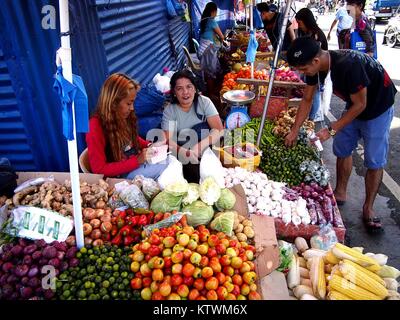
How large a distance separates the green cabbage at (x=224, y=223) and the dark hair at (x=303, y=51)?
1616 millimetres

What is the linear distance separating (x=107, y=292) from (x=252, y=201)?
5.56ft

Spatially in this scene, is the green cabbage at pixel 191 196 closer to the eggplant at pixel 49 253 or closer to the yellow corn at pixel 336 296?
the eggplant at pixel 49 253

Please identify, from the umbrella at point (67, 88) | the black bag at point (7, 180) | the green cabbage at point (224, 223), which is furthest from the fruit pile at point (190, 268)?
the black bag at point (7, 180)

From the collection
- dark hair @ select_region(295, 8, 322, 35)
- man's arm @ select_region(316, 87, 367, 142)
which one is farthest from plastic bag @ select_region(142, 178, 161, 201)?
dark hair @ select_region(295, 8, 322, 35)

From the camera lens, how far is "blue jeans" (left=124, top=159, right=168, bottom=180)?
3.35 meters

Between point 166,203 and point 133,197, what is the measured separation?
0.93 feet

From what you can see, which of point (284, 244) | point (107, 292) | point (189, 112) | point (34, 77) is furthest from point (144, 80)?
point (107, 292)

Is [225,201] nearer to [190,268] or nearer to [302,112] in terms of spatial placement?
[190,268]

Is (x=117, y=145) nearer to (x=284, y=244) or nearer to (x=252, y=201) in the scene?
(x=252, y=201)

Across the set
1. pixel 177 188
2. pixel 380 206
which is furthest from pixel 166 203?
pixel 380 206

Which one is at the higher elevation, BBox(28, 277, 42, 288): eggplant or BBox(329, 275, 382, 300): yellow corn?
BBox(28, 277, 42, 288): eggplant

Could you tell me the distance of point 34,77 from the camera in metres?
3.20

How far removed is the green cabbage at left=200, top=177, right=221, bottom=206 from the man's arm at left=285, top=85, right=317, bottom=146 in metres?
1.65

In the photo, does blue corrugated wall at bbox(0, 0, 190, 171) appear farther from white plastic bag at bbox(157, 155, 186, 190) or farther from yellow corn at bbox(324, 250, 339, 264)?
yellow corn at bbox(324, 250, 339, 264)
